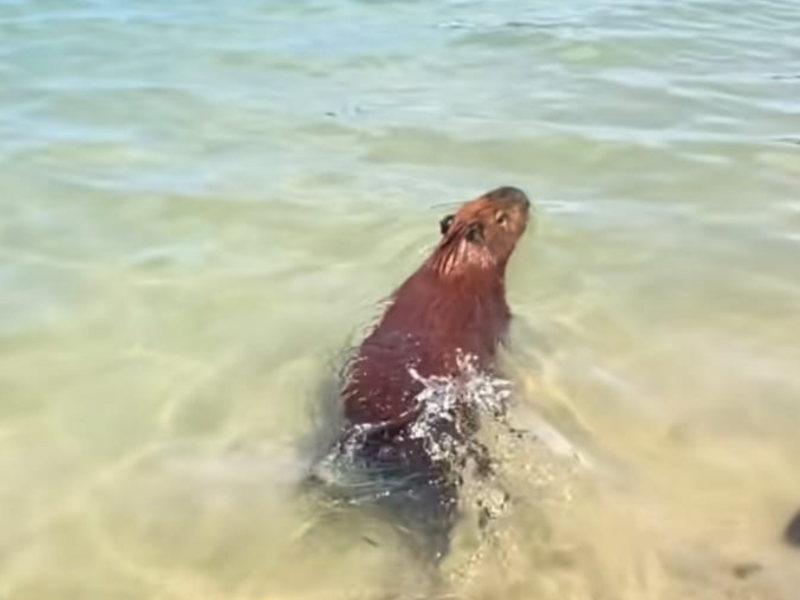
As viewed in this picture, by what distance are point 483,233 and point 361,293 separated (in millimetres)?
666

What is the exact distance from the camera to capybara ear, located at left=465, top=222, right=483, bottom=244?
18.5 ft

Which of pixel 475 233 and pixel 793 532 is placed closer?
pixel 793 532

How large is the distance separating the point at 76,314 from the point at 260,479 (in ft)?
5.69

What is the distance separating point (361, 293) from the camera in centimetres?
599

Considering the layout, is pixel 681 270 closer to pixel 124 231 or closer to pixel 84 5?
pixel 124 231

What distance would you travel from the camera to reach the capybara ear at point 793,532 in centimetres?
402

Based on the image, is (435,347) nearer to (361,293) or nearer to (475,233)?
(475,233)

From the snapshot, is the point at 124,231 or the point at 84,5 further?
the point at 84,5

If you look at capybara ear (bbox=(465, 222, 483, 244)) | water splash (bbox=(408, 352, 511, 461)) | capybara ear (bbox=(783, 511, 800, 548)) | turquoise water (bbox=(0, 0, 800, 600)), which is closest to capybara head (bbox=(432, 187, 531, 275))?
capybara ear (bbox=(465, 222, 483, 244))

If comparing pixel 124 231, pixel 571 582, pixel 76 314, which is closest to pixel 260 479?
pixel 571 582

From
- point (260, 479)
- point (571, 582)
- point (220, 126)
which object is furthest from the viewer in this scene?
point (220, 126)

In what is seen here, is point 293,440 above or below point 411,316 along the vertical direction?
below

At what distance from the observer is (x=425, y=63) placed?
10477 mm

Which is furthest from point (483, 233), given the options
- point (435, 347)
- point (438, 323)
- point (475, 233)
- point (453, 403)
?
point (453, 403)
